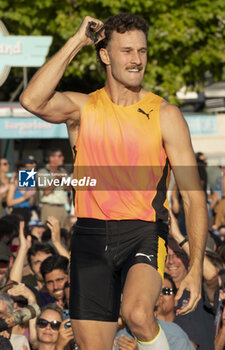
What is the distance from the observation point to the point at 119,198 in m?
5.60

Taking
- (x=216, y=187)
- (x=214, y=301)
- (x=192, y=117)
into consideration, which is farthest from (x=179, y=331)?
(x=192, y=117)

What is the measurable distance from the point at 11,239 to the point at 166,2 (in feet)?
39.0

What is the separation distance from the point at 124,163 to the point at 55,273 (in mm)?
3376

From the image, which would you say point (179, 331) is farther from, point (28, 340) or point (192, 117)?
point (192, 117)

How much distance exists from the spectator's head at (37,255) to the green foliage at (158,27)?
12048 millimetres

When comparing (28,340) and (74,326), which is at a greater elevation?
(74,326)

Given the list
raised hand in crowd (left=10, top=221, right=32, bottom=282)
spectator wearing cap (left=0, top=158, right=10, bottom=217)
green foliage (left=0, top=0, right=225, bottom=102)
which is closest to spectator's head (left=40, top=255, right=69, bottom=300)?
raised hand in crowd (left=10, top=221, right=32, bottom=282)

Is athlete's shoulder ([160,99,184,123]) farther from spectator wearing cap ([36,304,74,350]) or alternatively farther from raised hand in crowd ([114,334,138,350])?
spectator wearing cap ([36,304,74,350])

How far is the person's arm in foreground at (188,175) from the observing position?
550 cm

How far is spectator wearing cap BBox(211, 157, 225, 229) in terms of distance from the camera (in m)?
14.0

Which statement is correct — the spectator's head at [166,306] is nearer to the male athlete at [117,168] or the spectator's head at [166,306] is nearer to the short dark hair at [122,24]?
the male athlete at [117,168]

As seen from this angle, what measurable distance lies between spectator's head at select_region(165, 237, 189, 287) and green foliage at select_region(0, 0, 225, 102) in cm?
1304

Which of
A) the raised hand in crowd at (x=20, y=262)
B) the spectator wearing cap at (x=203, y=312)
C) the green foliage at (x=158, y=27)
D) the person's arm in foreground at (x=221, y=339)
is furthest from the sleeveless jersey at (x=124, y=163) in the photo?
the green foliage at (x=158, y=27)

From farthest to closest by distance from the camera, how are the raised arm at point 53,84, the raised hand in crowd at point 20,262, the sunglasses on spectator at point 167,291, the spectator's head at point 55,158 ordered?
the spectator's head at point 55,158
the raised hand in crowd at point 20,262
the sunglasses on spectator at point 167,291
the raised arm at point 53,84
